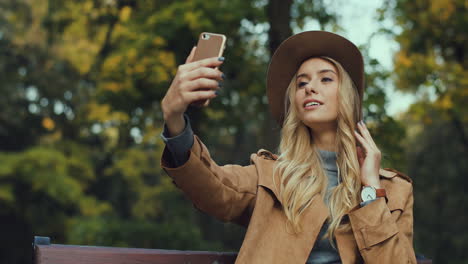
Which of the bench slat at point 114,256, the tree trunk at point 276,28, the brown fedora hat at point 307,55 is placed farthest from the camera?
the tree trunk at point 276,28

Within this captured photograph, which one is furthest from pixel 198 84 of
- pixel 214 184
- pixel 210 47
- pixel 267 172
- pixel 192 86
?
pixel 267 172

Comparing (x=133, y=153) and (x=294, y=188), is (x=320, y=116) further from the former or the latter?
(x=133, y=153)

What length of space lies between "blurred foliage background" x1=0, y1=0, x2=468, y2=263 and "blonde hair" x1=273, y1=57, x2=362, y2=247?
2776mm

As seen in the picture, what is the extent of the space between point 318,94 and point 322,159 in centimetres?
32

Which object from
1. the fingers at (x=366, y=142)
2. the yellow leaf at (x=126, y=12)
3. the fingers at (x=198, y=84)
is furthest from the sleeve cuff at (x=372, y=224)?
the yellow leaf at (x=126, y=12)

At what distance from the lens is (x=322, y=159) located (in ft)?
8.93

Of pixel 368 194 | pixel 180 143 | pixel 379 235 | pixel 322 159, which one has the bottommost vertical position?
pixel 379 235

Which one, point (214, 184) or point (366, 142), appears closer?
point (214, 184)

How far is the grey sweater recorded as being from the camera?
2119 mm

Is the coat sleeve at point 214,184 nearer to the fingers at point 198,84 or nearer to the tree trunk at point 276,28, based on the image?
the fingers at point 198,84

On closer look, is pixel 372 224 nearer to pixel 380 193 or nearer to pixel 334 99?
pixel 380 193

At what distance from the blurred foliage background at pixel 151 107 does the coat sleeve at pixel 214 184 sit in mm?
3037

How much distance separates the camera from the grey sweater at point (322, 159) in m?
2.12

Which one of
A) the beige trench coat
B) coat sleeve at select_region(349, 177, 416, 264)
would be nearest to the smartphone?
the beige trench coat
